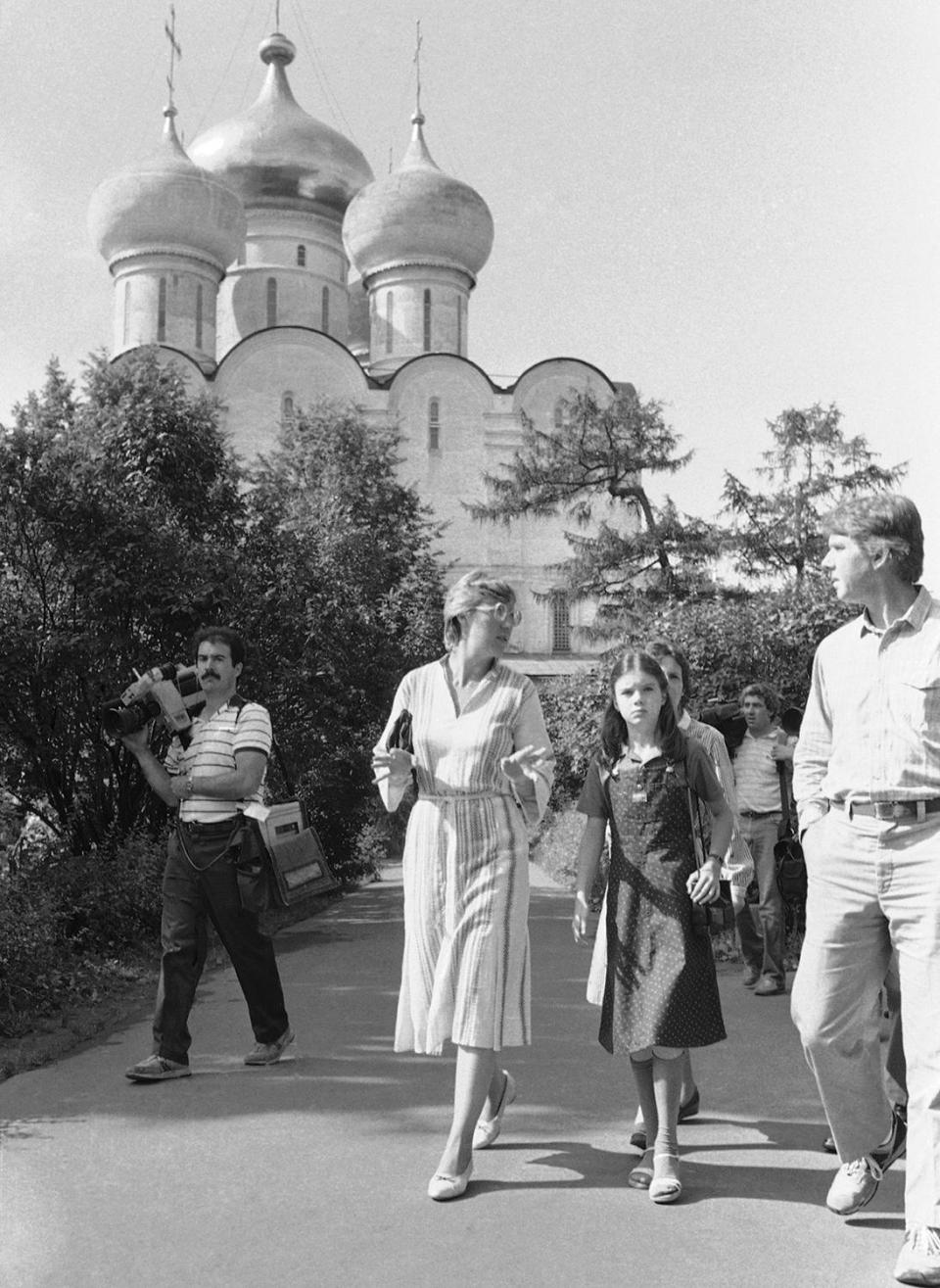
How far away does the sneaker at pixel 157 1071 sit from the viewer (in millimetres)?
5668

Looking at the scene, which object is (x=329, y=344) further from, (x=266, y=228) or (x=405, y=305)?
(x=266, y=228)

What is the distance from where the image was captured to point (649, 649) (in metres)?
5.61

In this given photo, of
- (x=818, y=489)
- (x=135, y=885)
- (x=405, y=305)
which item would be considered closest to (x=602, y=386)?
(x=405, y=305)

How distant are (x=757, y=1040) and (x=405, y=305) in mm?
41171

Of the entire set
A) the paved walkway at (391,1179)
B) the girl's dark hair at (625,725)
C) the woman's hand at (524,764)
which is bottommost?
the paved walkway at (391,1179)

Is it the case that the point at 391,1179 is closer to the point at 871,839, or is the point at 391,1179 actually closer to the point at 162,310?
the point at 871,839

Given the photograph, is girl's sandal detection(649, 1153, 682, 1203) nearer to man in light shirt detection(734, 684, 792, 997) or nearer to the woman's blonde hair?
the woman's blonde hair

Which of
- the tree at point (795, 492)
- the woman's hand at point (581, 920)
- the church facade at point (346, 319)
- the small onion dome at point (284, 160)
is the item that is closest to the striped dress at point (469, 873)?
the woman's hand at point (581, 920)

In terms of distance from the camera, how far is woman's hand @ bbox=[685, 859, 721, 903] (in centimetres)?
446

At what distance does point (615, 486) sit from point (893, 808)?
2212 centimetres

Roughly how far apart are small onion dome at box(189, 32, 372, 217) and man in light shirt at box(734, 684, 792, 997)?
42.9 metres

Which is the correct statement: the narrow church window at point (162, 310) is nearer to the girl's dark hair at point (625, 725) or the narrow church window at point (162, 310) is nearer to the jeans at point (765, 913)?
the jeans at point (765, 913)

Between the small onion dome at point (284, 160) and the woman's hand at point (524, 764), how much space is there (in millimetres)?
45990

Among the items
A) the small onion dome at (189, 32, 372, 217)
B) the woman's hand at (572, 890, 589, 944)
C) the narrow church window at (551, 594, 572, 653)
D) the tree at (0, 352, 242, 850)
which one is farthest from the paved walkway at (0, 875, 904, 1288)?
the small onion dome at (189, 32, 372, 217)
